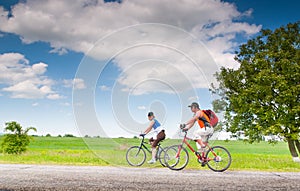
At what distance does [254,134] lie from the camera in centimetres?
1848

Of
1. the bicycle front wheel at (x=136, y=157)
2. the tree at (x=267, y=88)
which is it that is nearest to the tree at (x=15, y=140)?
the bicycle front wheel at (x=136, y=157)

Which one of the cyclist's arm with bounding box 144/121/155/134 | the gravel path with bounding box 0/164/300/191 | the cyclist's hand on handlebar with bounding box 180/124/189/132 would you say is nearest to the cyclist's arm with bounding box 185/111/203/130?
the cyclist's hand on handlebar with bounding box 180/124/189/132

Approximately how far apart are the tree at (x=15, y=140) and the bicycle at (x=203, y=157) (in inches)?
362

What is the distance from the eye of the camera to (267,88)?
17.7m

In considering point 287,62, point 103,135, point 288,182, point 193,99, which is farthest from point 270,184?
point 287,62

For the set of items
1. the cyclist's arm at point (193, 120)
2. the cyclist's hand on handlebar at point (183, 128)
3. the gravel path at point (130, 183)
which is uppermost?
the cyclist's arm at point (193, 120)

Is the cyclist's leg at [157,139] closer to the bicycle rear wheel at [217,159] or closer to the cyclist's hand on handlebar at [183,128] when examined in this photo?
the cyclist's hand on handlebar at [183,128]

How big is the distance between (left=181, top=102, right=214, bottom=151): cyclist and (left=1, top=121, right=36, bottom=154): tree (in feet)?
32.7

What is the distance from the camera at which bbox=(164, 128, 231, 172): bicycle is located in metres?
10.9

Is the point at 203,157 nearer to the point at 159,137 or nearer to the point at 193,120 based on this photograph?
the point at 193,120

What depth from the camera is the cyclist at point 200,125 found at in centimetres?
1091

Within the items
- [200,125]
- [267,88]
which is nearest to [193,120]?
[200,125]

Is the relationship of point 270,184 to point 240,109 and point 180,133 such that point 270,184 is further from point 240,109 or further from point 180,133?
point 240,109

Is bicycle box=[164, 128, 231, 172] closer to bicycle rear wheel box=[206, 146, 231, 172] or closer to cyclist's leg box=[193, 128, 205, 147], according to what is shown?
bicycle rear wheel box=[206, 146, 231, 172]
